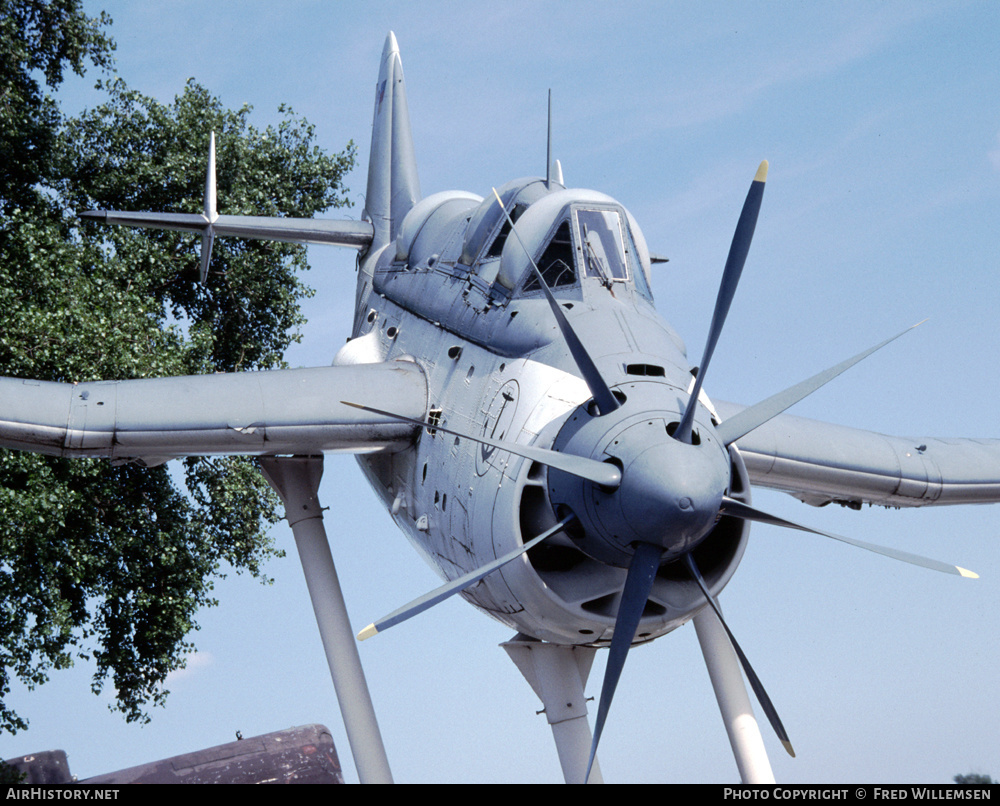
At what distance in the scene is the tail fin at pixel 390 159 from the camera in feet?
58.1

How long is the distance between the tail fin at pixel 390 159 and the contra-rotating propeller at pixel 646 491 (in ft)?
32.0

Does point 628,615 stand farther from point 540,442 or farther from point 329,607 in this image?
point 329,607

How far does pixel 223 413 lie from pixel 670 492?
577 centimetres

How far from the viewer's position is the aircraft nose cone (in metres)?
6.96

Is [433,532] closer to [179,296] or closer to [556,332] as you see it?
[556,332]

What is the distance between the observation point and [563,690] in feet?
33.8

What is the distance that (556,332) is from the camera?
9.09 metres

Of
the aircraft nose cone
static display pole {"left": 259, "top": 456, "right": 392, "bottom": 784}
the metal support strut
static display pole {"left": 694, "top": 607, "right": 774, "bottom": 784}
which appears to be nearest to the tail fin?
static display pole {"left": 259, "top": 456, "right": 392, "bottom": 784}

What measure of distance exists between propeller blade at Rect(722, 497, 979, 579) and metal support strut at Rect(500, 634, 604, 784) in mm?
3107

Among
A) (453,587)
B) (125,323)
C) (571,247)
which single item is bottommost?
(453,587)

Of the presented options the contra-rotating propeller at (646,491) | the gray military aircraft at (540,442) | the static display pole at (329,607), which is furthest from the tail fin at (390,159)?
the contra-rotating propeller at (646,491)

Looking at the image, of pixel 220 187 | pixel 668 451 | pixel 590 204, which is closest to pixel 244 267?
pixel 220 187

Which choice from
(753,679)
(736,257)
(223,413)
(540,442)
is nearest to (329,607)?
(223,413)

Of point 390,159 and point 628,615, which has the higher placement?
point 390,159
